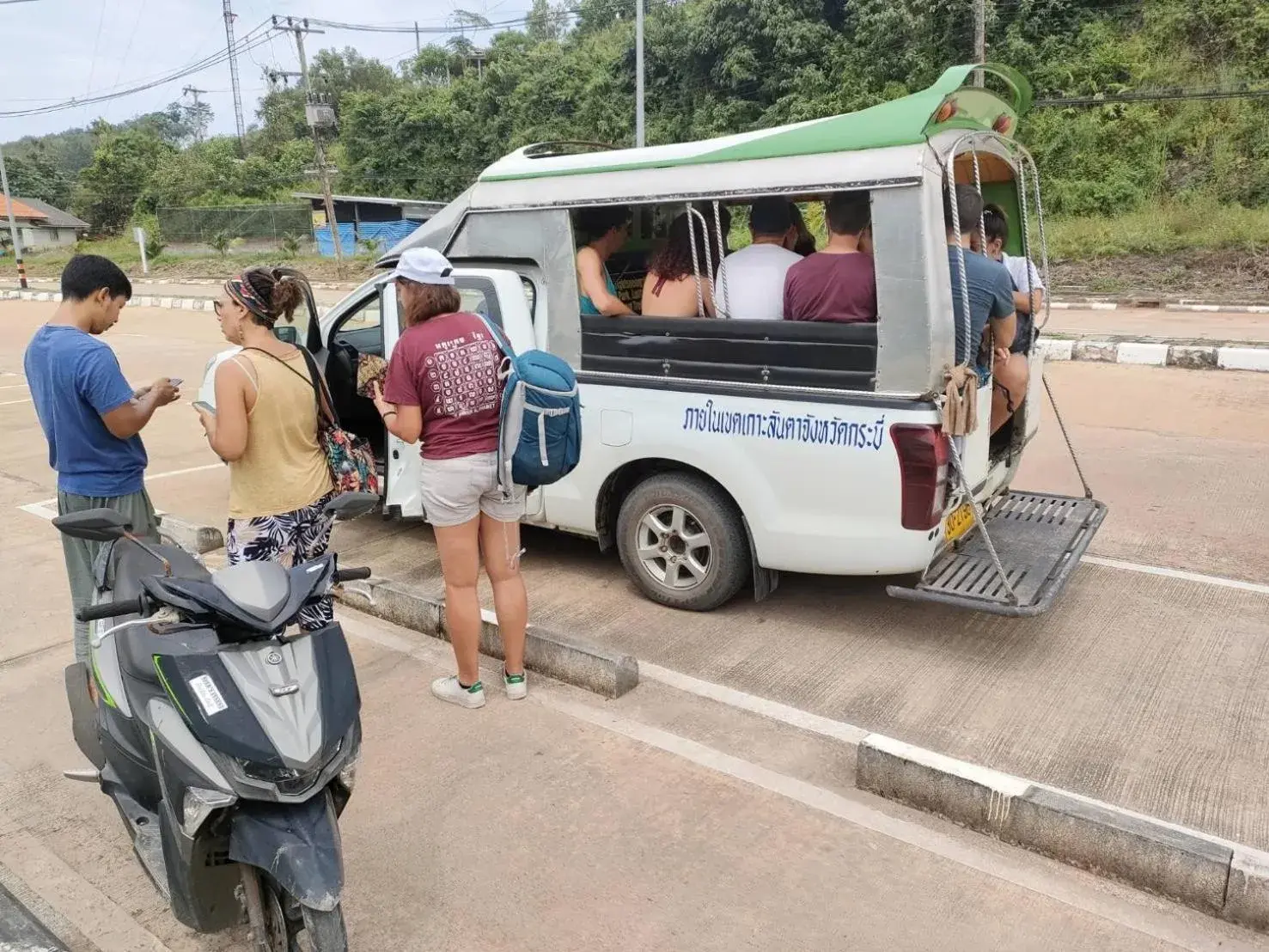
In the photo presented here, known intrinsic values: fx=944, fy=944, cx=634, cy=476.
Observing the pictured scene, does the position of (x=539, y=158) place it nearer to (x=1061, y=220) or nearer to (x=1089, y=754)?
(x=1089, y=754)

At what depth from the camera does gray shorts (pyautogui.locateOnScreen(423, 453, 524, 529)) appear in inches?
136

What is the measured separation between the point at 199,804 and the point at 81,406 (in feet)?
5.85

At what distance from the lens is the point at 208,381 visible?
330cm

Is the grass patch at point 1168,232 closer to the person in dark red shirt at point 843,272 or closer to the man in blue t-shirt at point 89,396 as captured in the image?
the person in dark red shirt at point 843,272

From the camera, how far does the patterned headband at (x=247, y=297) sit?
126 inches

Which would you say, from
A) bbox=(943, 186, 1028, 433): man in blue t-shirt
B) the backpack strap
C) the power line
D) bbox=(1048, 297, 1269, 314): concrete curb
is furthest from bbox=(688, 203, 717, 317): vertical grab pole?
the power line

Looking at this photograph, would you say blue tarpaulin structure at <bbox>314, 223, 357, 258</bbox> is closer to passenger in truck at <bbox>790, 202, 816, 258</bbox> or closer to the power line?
the power line

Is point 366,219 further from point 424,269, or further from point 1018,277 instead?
point 424,269

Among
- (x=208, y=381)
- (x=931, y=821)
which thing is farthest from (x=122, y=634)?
(x=931, y=821)

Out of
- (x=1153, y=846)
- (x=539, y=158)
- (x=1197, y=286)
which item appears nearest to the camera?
(x=1153, y=846)

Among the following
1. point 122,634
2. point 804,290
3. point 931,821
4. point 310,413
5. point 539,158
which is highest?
point 539,158

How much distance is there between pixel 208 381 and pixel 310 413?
35cm

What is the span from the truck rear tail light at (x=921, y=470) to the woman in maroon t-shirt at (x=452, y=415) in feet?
5.00

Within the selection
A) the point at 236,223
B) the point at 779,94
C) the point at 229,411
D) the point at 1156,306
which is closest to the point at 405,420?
the point at 229,411
